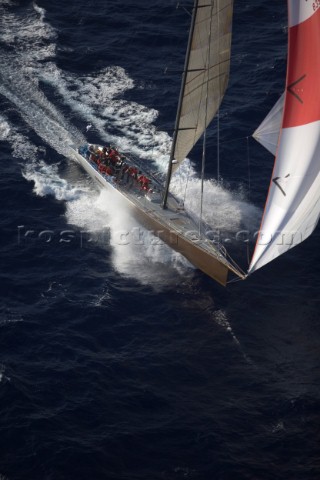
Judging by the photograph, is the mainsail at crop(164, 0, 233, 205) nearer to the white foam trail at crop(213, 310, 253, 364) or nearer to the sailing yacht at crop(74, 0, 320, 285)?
the sailing yacht at crop(74, 0, 320, 285)

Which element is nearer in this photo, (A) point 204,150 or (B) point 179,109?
(B) point 179,109

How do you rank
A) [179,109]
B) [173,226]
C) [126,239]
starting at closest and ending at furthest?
1. [179,109]
2. [173,226]
3. [126,239]

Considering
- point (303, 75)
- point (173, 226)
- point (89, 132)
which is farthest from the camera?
point (89, 132)

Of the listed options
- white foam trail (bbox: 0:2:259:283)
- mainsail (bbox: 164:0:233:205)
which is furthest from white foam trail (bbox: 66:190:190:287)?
mainsail (bbox: 164:0:233:205)

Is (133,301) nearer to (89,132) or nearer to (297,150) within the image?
(297,150)

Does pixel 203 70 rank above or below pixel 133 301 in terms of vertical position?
above

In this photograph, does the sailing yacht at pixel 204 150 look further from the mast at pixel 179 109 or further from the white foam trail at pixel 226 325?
the white foam trail at pixel 226 325

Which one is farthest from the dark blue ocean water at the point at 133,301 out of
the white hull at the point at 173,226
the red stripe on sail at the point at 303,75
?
the red stripe on sail at the point at 303,75

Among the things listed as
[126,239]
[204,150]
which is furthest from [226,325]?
[204,150]
